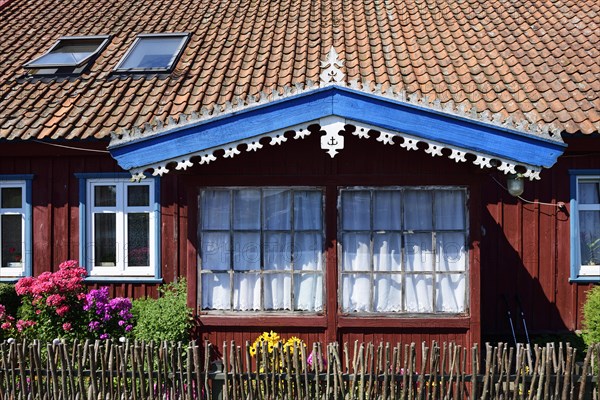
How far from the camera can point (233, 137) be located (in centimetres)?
685

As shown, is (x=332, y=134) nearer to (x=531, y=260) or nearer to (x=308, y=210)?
(x=308, y=210)

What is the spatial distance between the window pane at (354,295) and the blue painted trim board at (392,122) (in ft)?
6.11

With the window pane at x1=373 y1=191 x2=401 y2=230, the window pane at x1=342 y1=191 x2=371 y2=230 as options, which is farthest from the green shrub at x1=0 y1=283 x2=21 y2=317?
the window pane at x1=373 y1=191 x2=401 y2=230

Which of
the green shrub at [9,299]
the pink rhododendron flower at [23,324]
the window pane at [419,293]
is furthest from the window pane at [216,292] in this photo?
the green shrub at [9,299]

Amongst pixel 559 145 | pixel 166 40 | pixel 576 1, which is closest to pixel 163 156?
pixel 559 145

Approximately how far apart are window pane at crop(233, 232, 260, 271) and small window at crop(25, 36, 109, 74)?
5178 millimetres

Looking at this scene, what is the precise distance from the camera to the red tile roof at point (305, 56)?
959 centimetres

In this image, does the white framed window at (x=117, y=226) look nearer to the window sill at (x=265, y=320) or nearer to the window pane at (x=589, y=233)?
the window sill at (x=265, y=320)

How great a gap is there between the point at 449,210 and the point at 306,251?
169 centimetres

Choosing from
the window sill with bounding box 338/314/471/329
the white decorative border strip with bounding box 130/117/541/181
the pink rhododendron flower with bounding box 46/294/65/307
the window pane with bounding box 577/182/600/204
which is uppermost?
the white decorative border strip with bounding box 130/117/541/181

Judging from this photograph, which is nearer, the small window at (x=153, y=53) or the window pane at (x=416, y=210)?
the window pane at (x=416, y=210)

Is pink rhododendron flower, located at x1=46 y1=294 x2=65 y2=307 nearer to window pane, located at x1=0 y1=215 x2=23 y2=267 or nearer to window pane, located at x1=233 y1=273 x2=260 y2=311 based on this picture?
window pane, located at x1=233 y1=273 x2=260 y2=311

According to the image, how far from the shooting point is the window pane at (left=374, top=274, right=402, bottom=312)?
7.51 metres

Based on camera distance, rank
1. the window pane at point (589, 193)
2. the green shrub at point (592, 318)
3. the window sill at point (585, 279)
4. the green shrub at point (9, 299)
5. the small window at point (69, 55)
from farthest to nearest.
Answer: the small window at point (69, 55) < the window pane at point (589, 193) < the window sill at point (585, 279) < the green shrub at point (9, 299) < the green shrub at point (592, 318)
